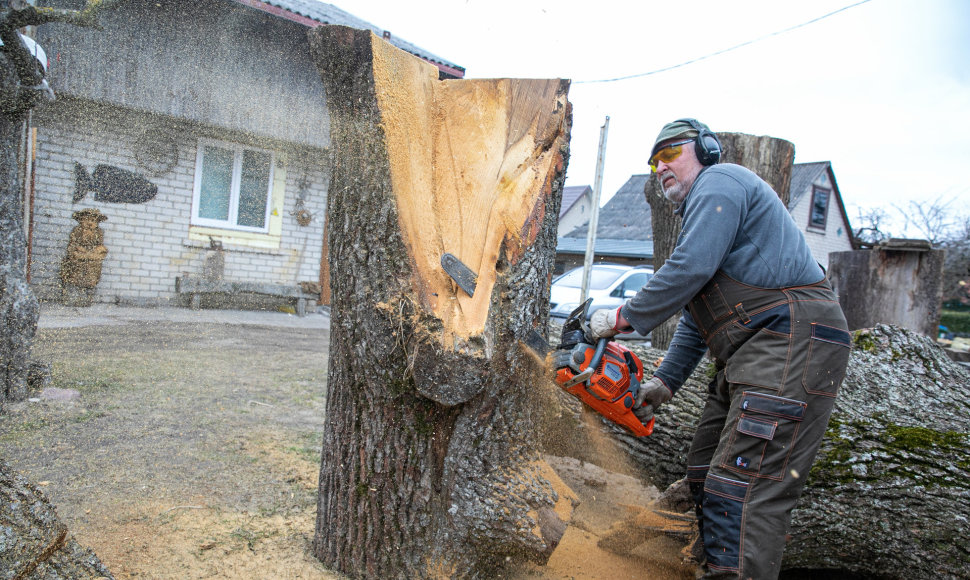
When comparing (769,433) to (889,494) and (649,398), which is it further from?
(889,494)

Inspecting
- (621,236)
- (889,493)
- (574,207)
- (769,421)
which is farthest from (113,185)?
(574,207)

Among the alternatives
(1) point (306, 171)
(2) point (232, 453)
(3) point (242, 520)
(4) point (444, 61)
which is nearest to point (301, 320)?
(1) point (306, 171)

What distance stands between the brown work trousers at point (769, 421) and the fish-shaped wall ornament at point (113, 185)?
7.96 metres

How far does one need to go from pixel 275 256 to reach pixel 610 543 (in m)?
7.38

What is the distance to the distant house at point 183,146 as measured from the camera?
714 centimetres

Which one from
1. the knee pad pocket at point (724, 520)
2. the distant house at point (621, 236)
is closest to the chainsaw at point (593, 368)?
the knee pad pocket at point (724, 520)

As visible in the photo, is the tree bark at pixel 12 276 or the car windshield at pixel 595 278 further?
the car windshield at pixel 595 278

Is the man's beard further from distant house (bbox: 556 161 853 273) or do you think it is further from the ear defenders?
distant house (bbox: 556 161 853 273)

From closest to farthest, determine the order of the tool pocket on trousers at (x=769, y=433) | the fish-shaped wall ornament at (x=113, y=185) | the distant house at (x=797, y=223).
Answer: the tool pocket on trousers at (x=769, y=433) < the fish-shaped wall ornament at (x=113, y=185) < the distant house at (x=797, y=223)

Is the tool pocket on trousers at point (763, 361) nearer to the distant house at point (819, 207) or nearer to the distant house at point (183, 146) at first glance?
the distant house at point (183, 146)

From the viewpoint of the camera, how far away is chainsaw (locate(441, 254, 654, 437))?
213cm

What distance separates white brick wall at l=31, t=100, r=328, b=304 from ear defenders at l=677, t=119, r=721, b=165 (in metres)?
7.51

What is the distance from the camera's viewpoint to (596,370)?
2.17 m

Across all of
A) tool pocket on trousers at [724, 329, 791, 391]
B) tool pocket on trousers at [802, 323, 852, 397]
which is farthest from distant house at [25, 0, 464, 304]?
tool pocket on trousers at [802, 323, 852, 397]
